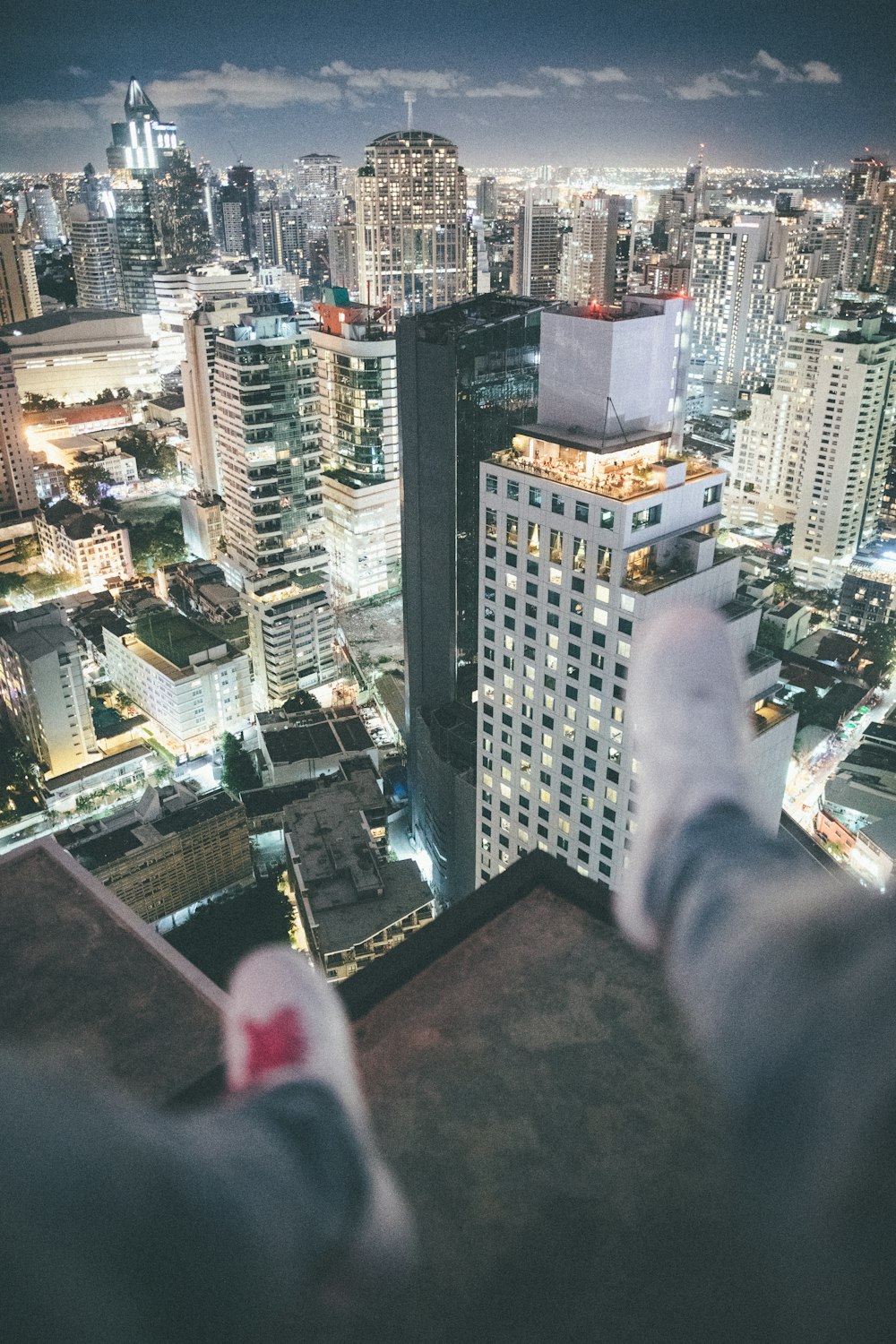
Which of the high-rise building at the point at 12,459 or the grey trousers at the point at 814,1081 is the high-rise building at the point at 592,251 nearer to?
the high-rise building at the point at 12,459

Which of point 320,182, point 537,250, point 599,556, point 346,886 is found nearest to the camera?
point 599,556

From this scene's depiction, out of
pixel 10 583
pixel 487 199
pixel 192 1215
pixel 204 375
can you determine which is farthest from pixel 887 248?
pixel 192 1215

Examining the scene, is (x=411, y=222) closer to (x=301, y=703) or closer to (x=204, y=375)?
(x=204, y=375)

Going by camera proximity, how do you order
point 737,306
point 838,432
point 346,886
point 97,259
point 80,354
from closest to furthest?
point 346,886, point 838,432, point 737,306, point 80,354, point 97,259

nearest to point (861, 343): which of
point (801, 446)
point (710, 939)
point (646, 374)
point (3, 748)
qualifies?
point (801, 446)

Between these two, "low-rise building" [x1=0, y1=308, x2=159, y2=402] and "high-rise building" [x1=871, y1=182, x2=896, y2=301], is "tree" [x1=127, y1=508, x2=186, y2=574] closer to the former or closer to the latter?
"low-rise building" [x1=0, y1=308, x2=159, y2=402]
